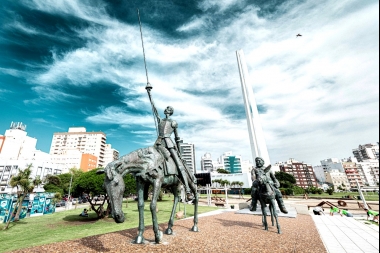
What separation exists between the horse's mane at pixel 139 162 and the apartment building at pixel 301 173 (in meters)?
129

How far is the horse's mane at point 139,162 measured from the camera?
546 cm

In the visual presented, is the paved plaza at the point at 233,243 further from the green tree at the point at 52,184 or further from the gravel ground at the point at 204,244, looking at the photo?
the green tree at the point at 52,184

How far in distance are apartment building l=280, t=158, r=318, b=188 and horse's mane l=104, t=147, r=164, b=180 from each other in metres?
129

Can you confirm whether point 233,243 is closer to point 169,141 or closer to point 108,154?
point 169,141

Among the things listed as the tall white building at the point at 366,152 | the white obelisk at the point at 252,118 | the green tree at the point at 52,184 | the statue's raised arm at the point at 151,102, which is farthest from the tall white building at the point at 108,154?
the tall white building at the point at 366,152

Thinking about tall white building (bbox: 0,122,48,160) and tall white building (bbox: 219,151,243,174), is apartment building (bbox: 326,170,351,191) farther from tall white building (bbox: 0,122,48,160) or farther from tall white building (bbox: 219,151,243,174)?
tall white building (bbox: 0,122,48,160)

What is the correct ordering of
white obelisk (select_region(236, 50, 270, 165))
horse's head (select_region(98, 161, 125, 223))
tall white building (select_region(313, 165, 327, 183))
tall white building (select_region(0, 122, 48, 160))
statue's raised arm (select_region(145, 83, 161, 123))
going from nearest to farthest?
horse's head (select_region(98, 161, 125, 223))
statue's raised arm (select_region(145, 83, 161, 123))
white obelisk (select_region(236, 50, 270, 165))
tall white building (select_region(0, 122, 48, 160))
tall white building (select_region(313, 165, 327, 183))

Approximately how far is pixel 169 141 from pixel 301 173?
134 meters

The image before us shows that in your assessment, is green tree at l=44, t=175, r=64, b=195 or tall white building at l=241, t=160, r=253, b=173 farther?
tall white building at l=241, t=160, r=253, b=173

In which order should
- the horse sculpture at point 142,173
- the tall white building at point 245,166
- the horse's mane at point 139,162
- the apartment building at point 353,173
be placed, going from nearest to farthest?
the horse sculpture at point 142,173 → the horse's mane at point 139,162 → the apartment building at point 353,173 → the tall white building at point 245,166

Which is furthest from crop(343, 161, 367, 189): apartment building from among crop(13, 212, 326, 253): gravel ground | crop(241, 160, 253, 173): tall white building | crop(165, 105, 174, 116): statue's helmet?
crop(165, 105, 174, 116): statue's helmet

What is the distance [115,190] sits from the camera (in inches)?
186

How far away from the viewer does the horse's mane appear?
5465 mm

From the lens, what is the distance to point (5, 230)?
1453 cm
